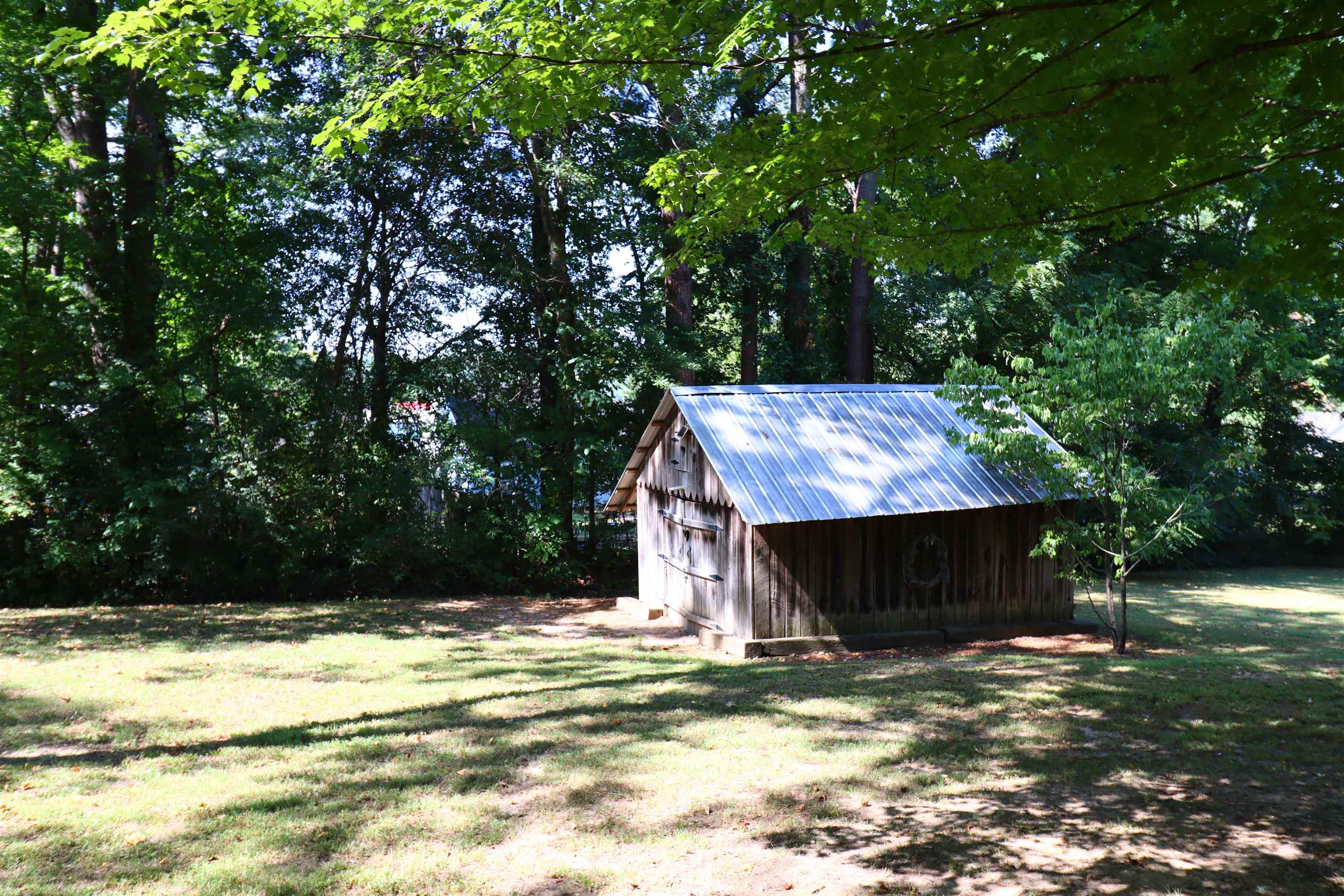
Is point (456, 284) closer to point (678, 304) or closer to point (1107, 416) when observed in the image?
point (678, 304)

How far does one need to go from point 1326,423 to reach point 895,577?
90.3 ft

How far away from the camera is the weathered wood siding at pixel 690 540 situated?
13047mm

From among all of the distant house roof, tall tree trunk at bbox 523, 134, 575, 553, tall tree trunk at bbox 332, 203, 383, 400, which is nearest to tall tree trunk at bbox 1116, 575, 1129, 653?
tall tree trunk at bbox 523, 134, 575, 553

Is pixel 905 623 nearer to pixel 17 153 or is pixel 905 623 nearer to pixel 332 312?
pixel 332 312

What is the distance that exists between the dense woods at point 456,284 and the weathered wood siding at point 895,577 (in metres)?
2.48

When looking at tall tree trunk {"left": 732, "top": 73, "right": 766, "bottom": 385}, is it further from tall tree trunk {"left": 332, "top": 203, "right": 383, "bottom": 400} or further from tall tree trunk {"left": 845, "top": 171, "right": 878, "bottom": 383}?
tall tree trunk {"left": 332, "top": 203, "right": 383, "bottom": 400}

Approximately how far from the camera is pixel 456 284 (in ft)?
69.7

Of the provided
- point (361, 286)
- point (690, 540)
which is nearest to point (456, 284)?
point (361, 286)

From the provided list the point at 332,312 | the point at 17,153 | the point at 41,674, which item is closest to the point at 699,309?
the point at 332,312

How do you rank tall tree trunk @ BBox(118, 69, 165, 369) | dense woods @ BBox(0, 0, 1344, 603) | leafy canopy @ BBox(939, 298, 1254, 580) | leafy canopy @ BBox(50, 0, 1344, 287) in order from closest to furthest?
leafy canopy @ BBox(50, 0, 1344, 287) → dense woods @ BBox(0, 0, 1344, 603) → leafy canopy @ BBox(939, 298, 1254, 580) → tall tree trunk @ BBox(118, 69, 165, 369)

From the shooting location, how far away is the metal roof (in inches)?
500

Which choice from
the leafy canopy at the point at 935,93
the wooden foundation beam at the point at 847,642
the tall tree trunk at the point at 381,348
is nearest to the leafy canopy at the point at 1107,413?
the wooden foundation beam at the point at 847,642

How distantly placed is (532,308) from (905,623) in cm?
1152

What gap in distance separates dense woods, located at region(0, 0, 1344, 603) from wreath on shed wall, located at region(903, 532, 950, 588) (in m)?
3.15
